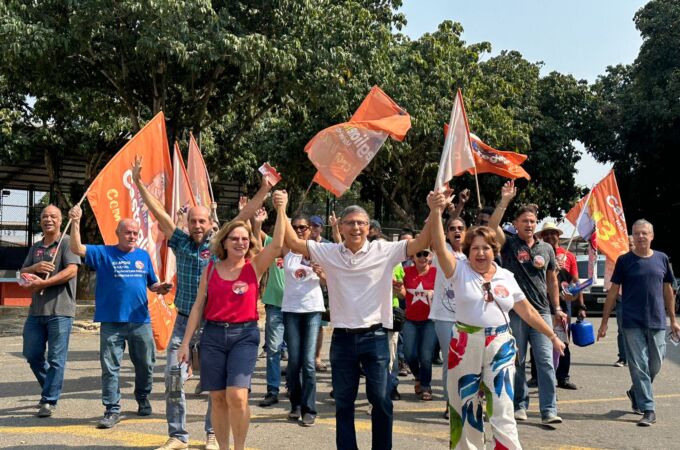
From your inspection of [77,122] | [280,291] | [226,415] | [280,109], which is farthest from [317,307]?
[77,122]

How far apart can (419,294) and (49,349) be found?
3605mm

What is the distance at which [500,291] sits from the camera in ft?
17.2

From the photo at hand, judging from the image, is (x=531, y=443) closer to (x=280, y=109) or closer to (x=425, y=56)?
(x=280, y=109)

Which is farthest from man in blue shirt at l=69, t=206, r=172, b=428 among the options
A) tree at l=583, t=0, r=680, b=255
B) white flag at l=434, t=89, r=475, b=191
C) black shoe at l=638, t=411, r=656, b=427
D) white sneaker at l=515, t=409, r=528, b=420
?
tree at l=583, t=0, r=680, b=255

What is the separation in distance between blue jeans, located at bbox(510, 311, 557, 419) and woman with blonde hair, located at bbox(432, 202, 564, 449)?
6.31 feet

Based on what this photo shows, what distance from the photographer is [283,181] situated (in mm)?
27094

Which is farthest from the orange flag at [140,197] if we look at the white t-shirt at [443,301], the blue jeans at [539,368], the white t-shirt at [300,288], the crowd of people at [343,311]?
the blue jeans at [539,368]

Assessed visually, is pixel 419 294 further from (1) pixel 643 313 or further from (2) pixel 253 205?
(2) pixel 253 205

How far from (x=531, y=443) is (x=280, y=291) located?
3094mm

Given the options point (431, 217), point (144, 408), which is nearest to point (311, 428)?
point (144, 408)

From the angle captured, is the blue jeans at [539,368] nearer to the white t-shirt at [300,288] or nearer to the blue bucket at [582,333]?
the blue bucket at [582,333]

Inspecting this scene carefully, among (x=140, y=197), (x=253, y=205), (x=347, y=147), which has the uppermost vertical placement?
(x=347, y=147)

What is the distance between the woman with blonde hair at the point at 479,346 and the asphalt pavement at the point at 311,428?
3.90 ft

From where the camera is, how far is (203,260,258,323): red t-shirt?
5387 mm
